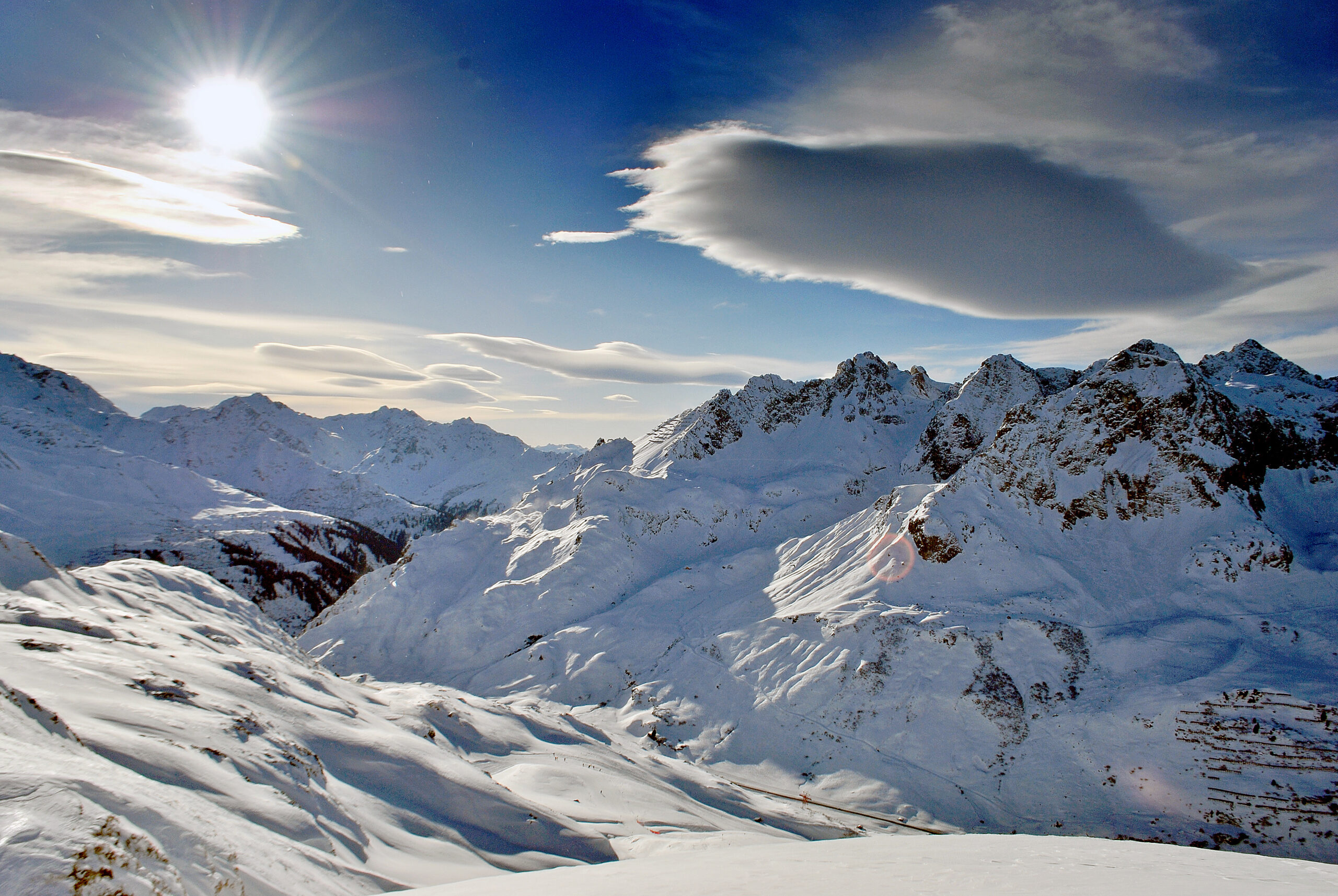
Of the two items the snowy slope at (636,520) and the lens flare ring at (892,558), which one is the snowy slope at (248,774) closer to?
the lens flare ring at (892,558)

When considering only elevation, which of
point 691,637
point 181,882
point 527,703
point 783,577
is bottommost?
point 527,703

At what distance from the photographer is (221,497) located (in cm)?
15162

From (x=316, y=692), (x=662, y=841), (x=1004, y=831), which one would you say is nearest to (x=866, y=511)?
(x=1004, y=831)

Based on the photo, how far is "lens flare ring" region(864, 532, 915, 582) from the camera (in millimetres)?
57688

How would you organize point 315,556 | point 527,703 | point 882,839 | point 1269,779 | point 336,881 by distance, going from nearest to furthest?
1. point 336,881
2. point 882,839
3. point 1269,779
4. point 527,703
5. point 315,556

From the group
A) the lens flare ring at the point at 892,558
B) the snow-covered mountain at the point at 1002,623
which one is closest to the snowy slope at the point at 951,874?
the snow-covered mountain at the point at 1002,623

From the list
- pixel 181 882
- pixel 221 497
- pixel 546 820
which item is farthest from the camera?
pixel 221 497

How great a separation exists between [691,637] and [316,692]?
140 feet

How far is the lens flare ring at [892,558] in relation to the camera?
57.7 metres

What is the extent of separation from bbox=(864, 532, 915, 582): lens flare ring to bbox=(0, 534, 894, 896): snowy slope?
24.8 meters

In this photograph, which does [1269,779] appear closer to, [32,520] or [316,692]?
[316,692]

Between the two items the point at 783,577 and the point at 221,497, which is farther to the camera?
the point at 221,497

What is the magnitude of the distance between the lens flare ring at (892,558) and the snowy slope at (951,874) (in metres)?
44.3

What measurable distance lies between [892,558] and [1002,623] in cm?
1215
